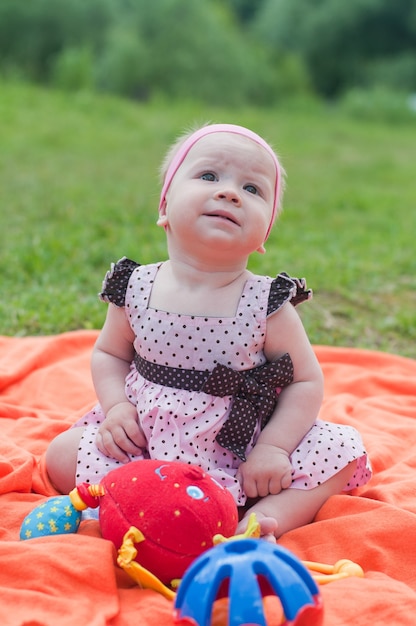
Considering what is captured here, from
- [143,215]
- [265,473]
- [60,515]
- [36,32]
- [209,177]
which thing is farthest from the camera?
[36,32]

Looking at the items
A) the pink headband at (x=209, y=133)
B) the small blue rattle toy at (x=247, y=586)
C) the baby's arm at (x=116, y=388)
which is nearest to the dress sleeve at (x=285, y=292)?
the pink headband at (x=209, y=133)

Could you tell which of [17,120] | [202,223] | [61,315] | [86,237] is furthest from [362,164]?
[202,223]

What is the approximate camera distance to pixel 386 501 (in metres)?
1.88

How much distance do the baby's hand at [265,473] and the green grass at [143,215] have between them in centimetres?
91

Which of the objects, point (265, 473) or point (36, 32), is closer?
point (265, 473)

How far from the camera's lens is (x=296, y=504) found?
179 centimetres

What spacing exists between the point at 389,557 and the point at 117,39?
1085 centimetres

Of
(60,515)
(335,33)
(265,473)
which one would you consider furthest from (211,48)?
(60,515)

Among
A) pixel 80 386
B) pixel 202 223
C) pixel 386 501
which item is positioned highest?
pixel 202 223

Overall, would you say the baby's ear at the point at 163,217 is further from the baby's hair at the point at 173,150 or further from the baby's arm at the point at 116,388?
the baby's arm at the point at 116,388

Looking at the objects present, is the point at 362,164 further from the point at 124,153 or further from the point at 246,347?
the point at 246,347

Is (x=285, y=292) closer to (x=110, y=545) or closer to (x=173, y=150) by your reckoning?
(x=173, y=150)

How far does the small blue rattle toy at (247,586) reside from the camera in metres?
1.23

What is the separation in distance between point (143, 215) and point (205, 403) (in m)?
3.08
